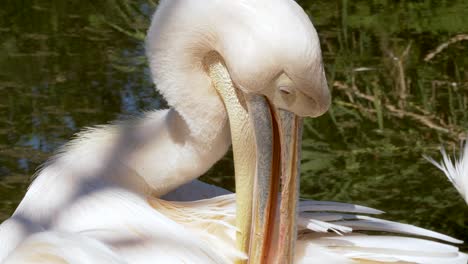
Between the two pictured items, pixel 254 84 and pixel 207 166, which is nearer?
pixel 254 84

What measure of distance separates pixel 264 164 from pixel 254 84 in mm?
278

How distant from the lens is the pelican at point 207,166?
3.12 meters

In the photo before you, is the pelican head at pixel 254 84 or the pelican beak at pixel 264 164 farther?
the pelican beak at pixel 264 164

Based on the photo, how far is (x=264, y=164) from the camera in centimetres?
334

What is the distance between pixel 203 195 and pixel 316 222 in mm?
716

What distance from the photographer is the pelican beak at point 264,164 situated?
329cm

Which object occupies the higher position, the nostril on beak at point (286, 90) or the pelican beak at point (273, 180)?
the nostril on beak at point (286, 90)

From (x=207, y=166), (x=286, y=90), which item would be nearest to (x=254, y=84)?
(x=286, y=90)

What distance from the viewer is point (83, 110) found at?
5.50 m

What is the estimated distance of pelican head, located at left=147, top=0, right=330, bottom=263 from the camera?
3100 millimetres

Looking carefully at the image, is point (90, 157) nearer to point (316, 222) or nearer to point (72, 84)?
point (316, 222)

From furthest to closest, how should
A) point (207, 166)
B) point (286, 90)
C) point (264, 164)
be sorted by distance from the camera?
1. point (207, 166)
2. point (264, 164)
3. point (286, 90)

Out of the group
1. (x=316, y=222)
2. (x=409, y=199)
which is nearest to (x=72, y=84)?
(x=409, y=199)

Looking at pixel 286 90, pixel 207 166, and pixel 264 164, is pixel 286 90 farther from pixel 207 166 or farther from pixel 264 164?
pixel 207 166
